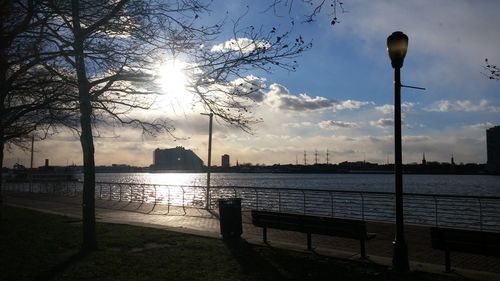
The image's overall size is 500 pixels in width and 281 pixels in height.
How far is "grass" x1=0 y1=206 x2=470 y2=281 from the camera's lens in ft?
28.6

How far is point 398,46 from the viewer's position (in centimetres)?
972

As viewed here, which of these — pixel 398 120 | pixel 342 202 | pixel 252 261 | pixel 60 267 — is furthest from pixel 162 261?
pixel 342 202

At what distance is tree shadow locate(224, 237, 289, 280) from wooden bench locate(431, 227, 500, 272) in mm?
2920

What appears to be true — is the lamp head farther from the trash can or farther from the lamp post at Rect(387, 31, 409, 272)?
the trash can

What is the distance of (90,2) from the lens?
8.55 metres

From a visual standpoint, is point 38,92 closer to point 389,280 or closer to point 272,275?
point 272,275

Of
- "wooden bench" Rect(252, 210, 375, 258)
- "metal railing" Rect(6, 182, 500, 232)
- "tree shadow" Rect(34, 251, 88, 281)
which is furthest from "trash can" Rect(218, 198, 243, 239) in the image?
"metal railing" Rect(6, 182, 500, 232)

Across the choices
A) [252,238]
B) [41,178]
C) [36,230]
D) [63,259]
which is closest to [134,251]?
[63,259]

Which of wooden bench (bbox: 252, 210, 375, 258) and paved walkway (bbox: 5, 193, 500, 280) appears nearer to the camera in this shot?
paved walkway (bbox: 5, 193, 500, 280)

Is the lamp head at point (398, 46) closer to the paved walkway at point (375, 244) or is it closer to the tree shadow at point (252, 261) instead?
the paved walkway at point (375, 244)

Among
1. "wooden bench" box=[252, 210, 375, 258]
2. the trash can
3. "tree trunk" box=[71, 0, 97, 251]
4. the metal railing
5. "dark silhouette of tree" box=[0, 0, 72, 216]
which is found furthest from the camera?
the metal railing

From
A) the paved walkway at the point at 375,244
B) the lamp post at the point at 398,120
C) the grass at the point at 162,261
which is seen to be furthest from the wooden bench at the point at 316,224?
the lamp post at the point at 398,120

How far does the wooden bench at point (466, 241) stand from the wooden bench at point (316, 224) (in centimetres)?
153

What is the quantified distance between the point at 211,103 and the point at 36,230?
22.1 ft
